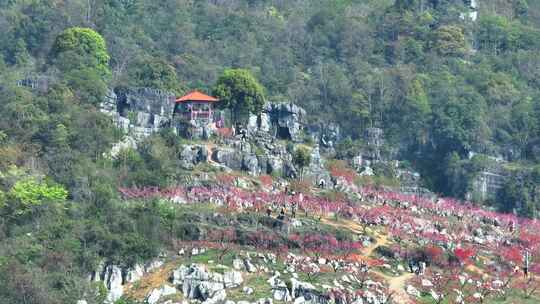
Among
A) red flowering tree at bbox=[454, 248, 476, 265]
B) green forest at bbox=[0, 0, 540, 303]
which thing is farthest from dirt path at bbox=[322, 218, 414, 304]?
green forest at bbox=[0, 0, 540, 303]

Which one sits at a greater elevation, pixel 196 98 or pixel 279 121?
pixel 196 98

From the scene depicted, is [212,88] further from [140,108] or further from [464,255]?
[464,255]

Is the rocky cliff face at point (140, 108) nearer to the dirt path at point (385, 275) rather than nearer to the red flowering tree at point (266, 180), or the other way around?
the red flowering tree at point (266, 180)

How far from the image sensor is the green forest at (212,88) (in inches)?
2958

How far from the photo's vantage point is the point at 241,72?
9412 centimetres

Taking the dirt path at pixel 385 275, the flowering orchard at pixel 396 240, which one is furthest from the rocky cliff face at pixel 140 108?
the dirt path at pixel 385 275

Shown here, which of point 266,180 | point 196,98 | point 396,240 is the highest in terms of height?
point 196,98

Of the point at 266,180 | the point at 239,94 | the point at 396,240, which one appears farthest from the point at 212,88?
the point at 396,240

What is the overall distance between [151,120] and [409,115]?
19412mm

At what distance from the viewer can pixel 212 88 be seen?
3981 inches

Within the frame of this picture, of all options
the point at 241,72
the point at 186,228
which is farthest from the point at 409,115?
the point at 186,228

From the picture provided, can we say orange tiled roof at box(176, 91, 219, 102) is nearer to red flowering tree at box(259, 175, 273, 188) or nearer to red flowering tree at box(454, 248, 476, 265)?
red flowering tree at box(259, 175, 273, 188)

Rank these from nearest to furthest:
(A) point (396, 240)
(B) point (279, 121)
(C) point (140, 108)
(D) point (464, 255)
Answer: (D) point (464, 255) → (A) point (396, 240) → (C) point (140, 108) → (B) point (279, 121)

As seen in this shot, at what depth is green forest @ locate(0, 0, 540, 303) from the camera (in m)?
75.1
